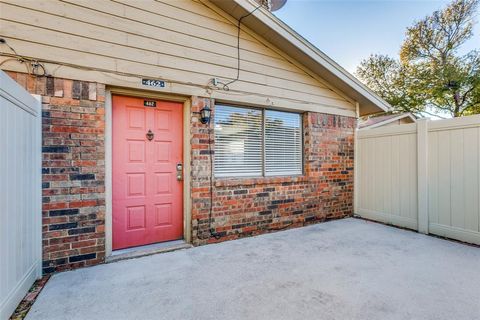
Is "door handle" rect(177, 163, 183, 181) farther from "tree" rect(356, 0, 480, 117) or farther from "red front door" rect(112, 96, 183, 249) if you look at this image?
"tree" rect(356, 0, 480, 117)

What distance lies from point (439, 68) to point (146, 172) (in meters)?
17.3

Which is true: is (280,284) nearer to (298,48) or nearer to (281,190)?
(281,190)

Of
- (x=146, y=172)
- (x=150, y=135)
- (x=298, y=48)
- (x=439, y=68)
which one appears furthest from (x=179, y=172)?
(x=439, y=68)

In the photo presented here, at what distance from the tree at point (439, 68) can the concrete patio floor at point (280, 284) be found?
14203mm

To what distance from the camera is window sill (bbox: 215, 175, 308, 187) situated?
3643mm

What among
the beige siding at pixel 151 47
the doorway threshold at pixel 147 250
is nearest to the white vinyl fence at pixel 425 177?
the beige siding at pixel 151 47

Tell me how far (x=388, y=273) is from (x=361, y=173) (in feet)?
9.46

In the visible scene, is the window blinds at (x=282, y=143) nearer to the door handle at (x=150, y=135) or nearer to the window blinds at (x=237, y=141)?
the window blinds at (x=237, y=141)

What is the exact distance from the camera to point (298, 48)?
4.09 m

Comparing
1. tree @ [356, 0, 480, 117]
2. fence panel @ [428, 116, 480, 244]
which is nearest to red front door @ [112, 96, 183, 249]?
fence panel @ [428, 116, 480, 244]

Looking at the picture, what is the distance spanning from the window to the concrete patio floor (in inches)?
49.0

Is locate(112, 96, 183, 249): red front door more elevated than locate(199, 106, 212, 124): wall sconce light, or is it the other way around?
locate(199, 106, 212, 124): wall sconce light

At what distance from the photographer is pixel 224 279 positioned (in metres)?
2.47

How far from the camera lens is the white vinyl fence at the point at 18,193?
5.95ft
